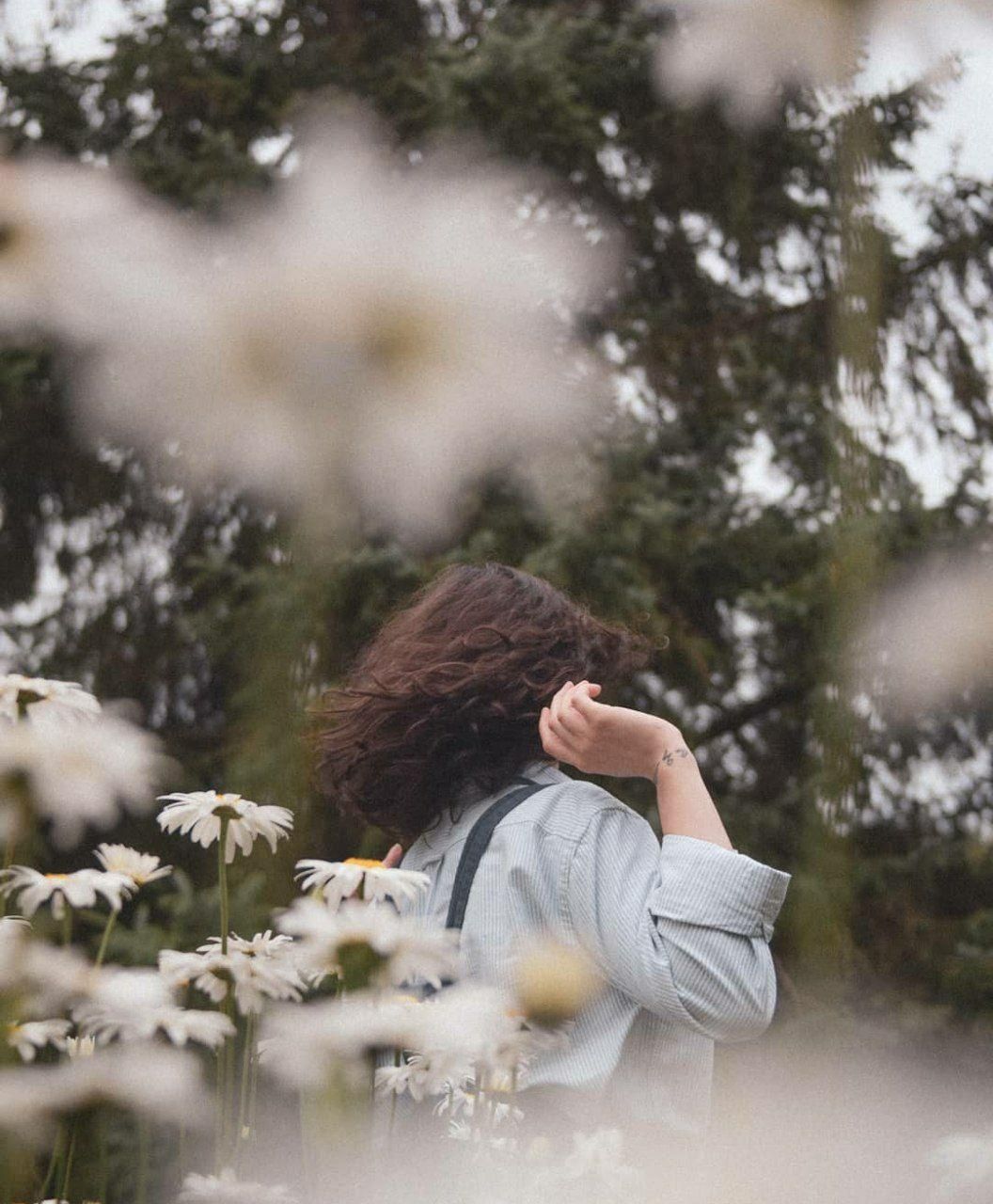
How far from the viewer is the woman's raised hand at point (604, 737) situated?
94cm

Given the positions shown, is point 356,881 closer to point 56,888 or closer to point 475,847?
point 56,888

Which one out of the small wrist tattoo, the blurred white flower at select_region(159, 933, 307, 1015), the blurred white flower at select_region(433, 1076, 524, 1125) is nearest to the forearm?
the small wrist tattoo

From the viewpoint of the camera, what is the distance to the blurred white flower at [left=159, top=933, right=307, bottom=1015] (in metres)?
0.62

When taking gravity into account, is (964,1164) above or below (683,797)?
above

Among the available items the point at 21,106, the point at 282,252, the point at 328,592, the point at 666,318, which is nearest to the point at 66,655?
the point at 328,592

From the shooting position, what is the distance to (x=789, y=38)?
564mm

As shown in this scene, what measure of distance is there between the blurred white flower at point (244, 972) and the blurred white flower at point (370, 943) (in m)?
0.12

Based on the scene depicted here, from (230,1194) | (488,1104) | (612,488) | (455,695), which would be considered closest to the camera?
(230,1194)

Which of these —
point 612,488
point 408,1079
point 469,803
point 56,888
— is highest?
point 56,888

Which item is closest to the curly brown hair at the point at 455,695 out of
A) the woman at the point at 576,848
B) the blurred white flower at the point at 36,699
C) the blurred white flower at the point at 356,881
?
the woman at the point at 576,848

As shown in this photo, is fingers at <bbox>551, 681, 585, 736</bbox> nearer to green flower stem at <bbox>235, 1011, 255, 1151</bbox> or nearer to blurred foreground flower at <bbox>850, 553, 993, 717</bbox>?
blurred foreground flower at <bbox>850, 553, 993, 717</bbox>

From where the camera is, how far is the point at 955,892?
2.61 m

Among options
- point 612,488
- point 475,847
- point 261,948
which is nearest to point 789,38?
point 261,948

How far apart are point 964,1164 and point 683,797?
0.57 metres
